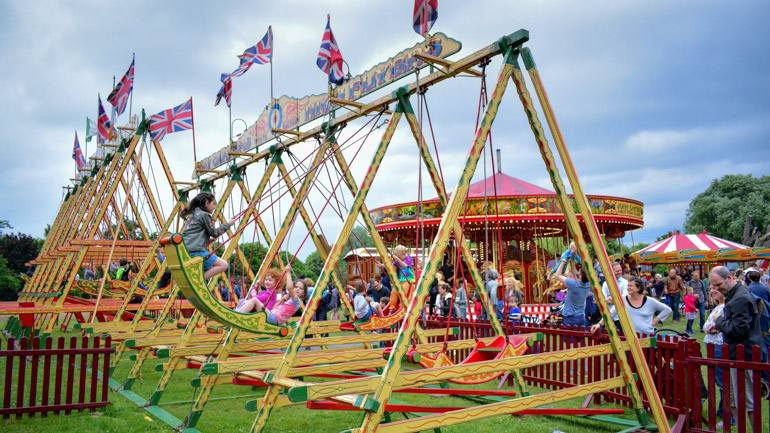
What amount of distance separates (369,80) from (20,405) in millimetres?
5626

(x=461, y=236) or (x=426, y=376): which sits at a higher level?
(x=461, y=236)

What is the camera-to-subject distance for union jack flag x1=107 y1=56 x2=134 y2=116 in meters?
13.2

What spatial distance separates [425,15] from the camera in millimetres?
5883

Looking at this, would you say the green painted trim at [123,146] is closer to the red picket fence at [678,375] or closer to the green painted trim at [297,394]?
the red picket fence at [678,375]

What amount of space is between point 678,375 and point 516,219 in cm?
1383

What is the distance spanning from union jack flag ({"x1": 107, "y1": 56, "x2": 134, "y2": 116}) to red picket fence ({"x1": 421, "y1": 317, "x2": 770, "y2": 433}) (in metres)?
10.2

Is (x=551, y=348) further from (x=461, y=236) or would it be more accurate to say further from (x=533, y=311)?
(x=533, y=311)

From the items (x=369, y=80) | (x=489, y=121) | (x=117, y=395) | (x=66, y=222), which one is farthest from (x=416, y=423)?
(x=66, y=222)

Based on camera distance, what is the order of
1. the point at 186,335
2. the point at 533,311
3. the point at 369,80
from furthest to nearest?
the point at 533,311 < the point at 186,335 < the point at 369,80

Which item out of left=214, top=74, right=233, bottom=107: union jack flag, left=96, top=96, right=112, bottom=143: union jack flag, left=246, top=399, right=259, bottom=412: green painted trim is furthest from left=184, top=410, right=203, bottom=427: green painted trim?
left=96, top=96, right=112, bottom=143: union jack flag

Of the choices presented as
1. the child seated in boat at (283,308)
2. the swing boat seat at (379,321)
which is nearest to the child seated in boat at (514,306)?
the swing boat seat at (379,321)

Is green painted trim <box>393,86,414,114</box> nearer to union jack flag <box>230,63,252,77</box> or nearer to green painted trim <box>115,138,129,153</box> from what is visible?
union jack flag <box>230,63,252,77</box>

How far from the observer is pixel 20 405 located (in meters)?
6.17

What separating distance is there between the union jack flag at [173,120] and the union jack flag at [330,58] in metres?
5.19
